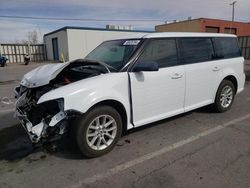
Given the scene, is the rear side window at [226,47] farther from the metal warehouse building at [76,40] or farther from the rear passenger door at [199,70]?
the metal warehouse building at [76,40]

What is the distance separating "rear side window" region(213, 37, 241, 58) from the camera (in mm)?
5104

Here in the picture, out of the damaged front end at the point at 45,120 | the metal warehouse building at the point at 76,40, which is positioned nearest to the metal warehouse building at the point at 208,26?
the metal warehouse building at the point at 76,40

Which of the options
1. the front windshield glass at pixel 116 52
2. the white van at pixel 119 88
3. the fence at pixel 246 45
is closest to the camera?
the white van at pixel 119 88

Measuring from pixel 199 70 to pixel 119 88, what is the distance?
193 centimetres

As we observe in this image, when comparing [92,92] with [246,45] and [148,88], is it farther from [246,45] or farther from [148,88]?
[246,45]

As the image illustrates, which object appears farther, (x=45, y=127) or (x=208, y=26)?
(x=208, y=26)

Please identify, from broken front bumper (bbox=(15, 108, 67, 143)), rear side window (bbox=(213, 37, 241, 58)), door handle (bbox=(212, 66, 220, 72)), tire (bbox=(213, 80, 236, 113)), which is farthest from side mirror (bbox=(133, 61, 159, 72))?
tire (bbox=(213, 80, 236, 113))

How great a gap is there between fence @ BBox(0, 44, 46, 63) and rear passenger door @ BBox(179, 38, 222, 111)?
27098mm

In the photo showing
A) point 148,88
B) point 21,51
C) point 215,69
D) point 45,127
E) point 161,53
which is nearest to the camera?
point 45,127

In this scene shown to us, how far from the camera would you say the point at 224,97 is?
539 centimetres

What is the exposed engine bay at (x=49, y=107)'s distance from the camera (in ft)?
10.0

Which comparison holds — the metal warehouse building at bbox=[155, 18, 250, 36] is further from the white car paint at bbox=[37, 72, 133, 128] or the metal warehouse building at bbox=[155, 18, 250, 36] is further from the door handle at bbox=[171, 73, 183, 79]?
the white car paint at bbox=[37, 72, 133, 128]

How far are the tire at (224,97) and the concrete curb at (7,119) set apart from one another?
4.44 m

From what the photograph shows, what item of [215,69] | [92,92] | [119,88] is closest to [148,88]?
[119,88]
